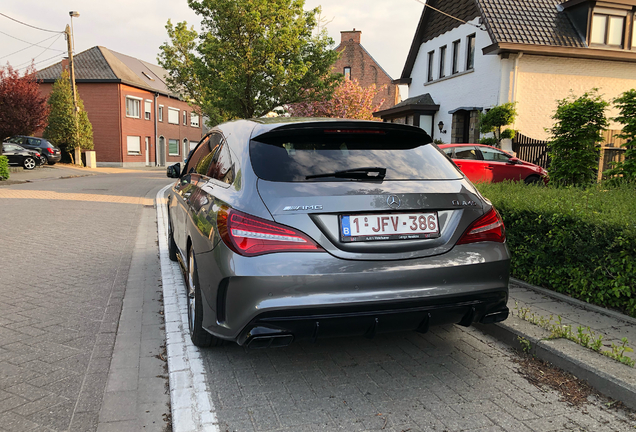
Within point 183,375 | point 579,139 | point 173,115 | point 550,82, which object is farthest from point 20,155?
point 183,375

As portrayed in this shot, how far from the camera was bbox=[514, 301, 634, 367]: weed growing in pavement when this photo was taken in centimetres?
340

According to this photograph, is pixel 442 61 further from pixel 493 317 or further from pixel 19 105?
pixel 493 317

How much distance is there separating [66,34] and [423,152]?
34.2 m

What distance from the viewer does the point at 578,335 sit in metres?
3.71

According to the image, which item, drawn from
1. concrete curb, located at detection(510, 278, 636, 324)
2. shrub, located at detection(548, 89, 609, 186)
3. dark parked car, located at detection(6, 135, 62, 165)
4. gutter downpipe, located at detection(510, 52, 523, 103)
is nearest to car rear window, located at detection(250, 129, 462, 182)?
concrete curb, located at detection(510, 278, 636, 324)

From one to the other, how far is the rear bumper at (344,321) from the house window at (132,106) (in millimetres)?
42075

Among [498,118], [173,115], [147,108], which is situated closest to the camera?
[498,118]

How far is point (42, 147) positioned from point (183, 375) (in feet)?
104

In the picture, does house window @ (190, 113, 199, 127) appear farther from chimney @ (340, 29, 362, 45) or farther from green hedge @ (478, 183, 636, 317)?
green hedge @ (478, 183, 636, 317)

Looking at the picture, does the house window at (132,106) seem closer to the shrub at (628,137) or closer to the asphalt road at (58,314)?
the asphalt road at (58,314)

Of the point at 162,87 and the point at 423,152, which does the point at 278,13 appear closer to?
the point at 423,152

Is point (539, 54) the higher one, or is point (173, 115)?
point (539, 54)

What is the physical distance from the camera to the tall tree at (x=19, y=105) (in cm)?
2606

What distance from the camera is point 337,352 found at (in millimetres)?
3807
